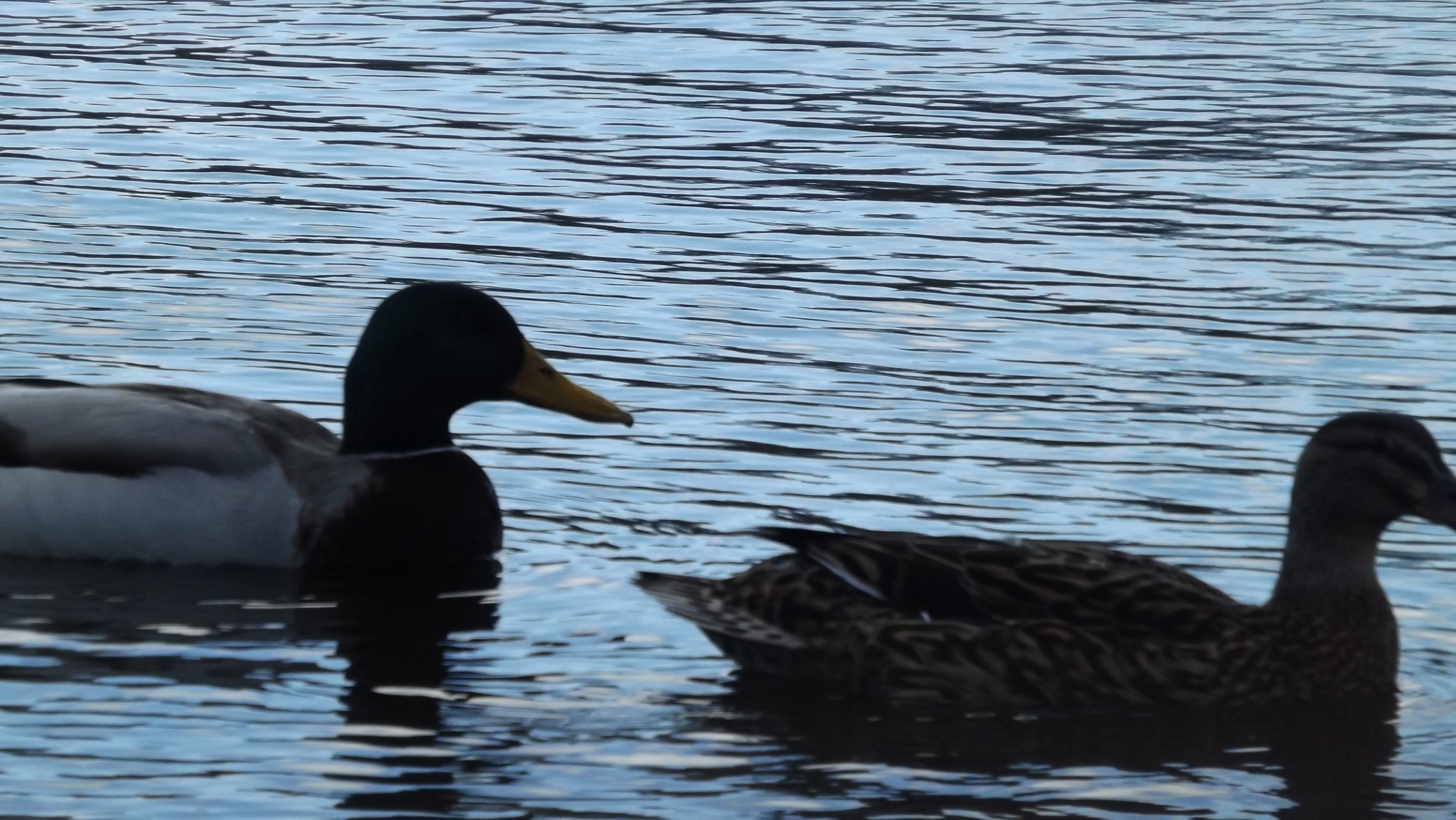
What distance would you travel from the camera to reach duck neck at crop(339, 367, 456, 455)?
32.0 ft

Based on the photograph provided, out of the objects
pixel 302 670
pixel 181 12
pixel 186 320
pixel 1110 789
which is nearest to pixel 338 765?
pixel 302 670

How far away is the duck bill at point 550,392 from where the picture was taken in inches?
385

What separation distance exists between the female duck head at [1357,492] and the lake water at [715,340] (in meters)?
0.48

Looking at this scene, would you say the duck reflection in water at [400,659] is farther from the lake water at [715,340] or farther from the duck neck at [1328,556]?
the duck neck at [1328,556]

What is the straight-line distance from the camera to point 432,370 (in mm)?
9812

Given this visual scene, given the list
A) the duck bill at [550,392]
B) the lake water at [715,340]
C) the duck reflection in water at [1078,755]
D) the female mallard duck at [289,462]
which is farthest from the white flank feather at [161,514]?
the duck reflection in water at [1078,755]

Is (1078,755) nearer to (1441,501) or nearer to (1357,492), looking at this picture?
(1357,492)

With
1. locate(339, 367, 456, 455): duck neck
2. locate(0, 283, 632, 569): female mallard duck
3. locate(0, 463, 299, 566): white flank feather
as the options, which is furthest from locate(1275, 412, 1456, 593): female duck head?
locate(0, 463, 299, 566): white flank feather

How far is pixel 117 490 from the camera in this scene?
932 cm

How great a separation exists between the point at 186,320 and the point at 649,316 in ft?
7.20

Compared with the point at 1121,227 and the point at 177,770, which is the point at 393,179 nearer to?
the point at 1121,227

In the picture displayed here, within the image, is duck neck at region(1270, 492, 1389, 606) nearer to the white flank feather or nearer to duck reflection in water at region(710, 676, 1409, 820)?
duck reflection in water at region(710, 676, 1409, 820)

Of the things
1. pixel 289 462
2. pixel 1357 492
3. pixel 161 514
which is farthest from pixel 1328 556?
pixel 161 514

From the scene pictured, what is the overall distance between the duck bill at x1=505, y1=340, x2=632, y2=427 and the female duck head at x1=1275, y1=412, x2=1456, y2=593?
9.03ft
